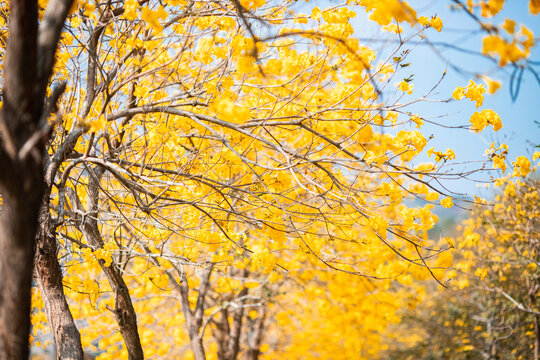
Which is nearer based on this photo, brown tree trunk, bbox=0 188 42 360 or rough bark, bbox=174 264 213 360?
brown tree trunk, bbox=0 188 42 360

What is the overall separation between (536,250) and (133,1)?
6.78 meters

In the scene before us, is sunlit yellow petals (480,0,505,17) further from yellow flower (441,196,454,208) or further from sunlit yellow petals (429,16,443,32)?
yellow flower (441,196,454,208)

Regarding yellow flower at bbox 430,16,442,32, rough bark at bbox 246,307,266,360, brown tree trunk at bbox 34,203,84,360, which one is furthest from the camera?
rough bark at bbox 246,307,266,360

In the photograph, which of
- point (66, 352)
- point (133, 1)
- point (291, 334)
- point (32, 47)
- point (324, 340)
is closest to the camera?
point (32, 47)

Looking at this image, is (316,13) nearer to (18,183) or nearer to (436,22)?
(436,22)

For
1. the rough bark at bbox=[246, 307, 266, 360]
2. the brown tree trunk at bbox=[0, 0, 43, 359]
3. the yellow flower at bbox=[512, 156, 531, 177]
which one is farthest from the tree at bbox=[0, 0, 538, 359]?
the rough bark at bbox=[246, 307, 266, 360]

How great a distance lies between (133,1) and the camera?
106 inches

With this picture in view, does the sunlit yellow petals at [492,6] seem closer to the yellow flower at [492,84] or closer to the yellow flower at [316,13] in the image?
the yellow flower at [492,84]

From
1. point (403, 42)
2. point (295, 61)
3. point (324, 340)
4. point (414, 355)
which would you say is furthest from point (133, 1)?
point (414, 355)

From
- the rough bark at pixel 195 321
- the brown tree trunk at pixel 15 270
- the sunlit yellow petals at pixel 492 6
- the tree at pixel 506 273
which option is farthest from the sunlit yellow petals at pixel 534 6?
the rough bark at pixel 195 321

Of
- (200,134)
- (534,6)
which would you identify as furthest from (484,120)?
(200,134)

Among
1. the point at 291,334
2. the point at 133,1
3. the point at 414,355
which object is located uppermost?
the point at 133,1

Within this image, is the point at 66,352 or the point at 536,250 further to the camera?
the point at 536,250

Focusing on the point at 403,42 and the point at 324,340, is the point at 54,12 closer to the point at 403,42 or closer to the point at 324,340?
the point at 403,42
